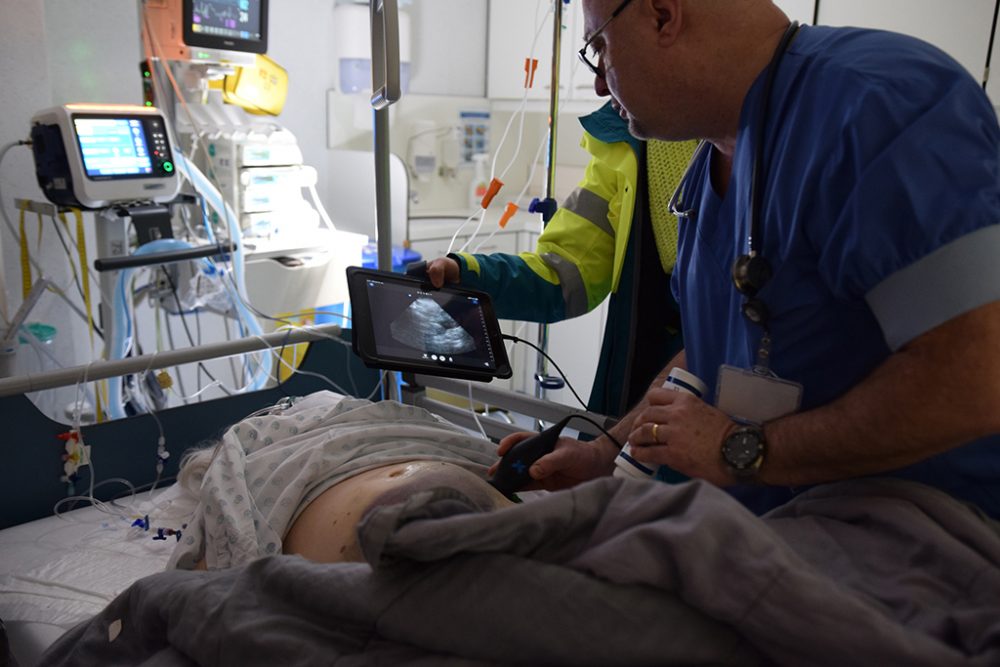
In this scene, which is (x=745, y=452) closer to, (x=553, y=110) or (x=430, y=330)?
(x=430, y=330)

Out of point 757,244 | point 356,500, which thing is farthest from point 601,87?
point 356,500

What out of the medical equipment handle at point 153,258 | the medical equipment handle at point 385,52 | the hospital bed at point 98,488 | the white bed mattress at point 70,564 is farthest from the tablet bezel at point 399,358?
the medical equipment handle at point 153,258

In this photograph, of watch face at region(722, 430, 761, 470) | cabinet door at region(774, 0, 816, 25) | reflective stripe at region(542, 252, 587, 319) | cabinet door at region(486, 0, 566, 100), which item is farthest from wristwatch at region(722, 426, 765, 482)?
cabinet door at region(486, 0, 566, 100)

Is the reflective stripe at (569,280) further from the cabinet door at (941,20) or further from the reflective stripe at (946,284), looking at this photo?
the cabinet door at (941,20)

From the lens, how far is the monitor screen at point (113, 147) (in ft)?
7.37

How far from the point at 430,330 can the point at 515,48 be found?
2.96 meters

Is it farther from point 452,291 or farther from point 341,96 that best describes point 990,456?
point 341,96

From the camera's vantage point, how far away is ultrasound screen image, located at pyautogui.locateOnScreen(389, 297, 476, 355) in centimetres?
154

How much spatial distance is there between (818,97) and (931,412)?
0.36m

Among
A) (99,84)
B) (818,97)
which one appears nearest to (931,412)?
(818,97)

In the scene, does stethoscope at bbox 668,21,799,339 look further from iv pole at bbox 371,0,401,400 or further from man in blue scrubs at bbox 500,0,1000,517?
iv pole at bbox 371,0,401,400

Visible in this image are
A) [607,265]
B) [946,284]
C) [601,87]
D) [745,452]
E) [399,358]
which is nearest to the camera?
[946,284]

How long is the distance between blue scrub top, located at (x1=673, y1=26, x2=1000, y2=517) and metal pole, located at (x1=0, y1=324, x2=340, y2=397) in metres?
1.16

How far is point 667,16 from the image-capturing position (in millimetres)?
1074
